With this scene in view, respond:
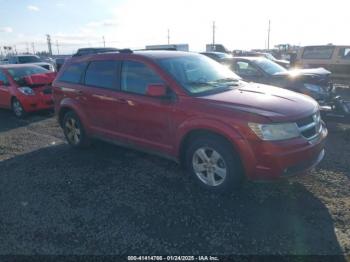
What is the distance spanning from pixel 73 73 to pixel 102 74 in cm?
94

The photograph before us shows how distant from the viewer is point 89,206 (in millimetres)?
4027

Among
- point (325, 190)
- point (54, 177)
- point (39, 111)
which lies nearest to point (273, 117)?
point (325, 190)

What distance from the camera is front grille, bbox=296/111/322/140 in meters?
3.80

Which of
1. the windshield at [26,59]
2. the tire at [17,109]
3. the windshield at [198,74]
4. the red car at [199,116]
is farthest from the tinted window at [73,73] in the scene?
the windshield at [26,59]

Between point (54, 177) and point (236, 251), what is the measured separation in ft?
10.4

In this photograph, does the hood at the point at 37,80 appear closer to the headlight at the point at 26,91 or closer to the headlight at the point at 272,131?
the headlight at the point at 26,91

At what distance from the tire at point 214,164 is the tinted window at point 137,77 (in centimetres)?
111

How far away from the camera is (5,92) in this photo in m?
9.80

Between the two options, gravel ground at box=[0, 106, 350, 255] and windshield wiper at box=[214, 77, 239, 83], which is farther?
windshield wiper at box=[214, 77, 239, 83]

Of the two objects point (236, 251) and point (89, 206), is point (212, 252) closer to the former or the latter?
point (236, 251)

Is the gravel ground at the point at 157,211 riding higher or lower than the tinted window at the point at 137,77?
lower

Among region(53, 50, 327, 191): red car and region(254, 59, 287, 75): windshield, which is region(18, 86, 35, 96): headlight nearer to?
region(53, 50, 327, 191): red car

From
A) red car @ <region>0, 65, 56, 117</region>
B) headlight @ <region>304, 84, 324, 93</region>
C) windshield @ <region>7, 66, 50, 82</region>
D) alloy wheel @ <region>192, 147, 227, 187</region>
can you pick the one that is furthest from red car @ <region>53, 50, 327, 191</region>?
windshield @ <region>7, 66, 50, 82</region>

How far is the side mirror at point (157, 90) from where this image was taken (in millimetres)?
4199
